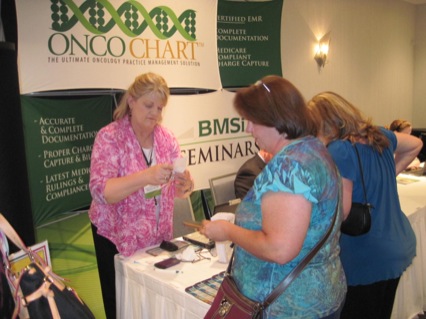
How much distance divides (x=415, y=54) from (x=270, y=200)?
7611mm

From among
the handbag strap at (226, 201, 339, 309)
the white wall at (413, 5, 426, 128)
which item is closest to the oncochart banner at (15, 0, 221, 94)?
the handbag strap at (226, 201, 339, 309)

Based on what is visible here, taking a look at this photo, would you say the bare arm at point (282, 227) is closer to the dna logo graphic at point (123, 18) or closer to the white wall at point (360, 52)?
the dna logo graphic at point (123, 18)

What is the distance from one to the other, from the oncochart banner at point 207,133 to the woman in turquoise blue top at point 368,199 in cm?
183

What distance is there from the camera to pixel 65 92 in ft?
9.39

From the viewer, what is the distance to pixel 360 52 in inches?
243

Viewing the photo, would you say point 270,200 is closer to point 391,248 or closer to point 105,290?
point 391,248

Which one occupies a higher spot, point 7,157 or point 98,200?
point 7,157

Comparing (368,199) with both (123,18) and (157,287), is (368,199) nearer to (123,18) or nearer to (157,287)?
(157,287)

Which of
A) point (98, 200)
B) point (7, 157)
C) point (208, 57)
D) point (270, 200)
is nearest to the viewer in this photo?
point (270, 200)

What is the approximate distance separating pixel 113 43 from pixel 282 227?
2.50 metres

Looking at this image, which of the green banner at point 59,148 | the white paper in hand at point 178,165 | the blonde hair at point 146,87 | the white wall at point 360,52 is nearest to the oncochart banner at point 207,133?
the green banner at point 59,148

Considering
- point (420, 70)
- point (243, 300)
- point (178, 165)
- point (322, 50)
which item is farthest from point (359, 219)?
point (420, 70)

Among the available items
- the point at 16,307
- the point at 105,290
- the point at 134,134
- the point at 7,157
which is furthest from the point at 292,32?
the point at 16,307

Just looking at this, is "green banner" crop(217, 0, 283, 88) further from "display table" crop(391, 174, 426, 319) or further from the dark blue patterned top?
the dark blue patterned top
